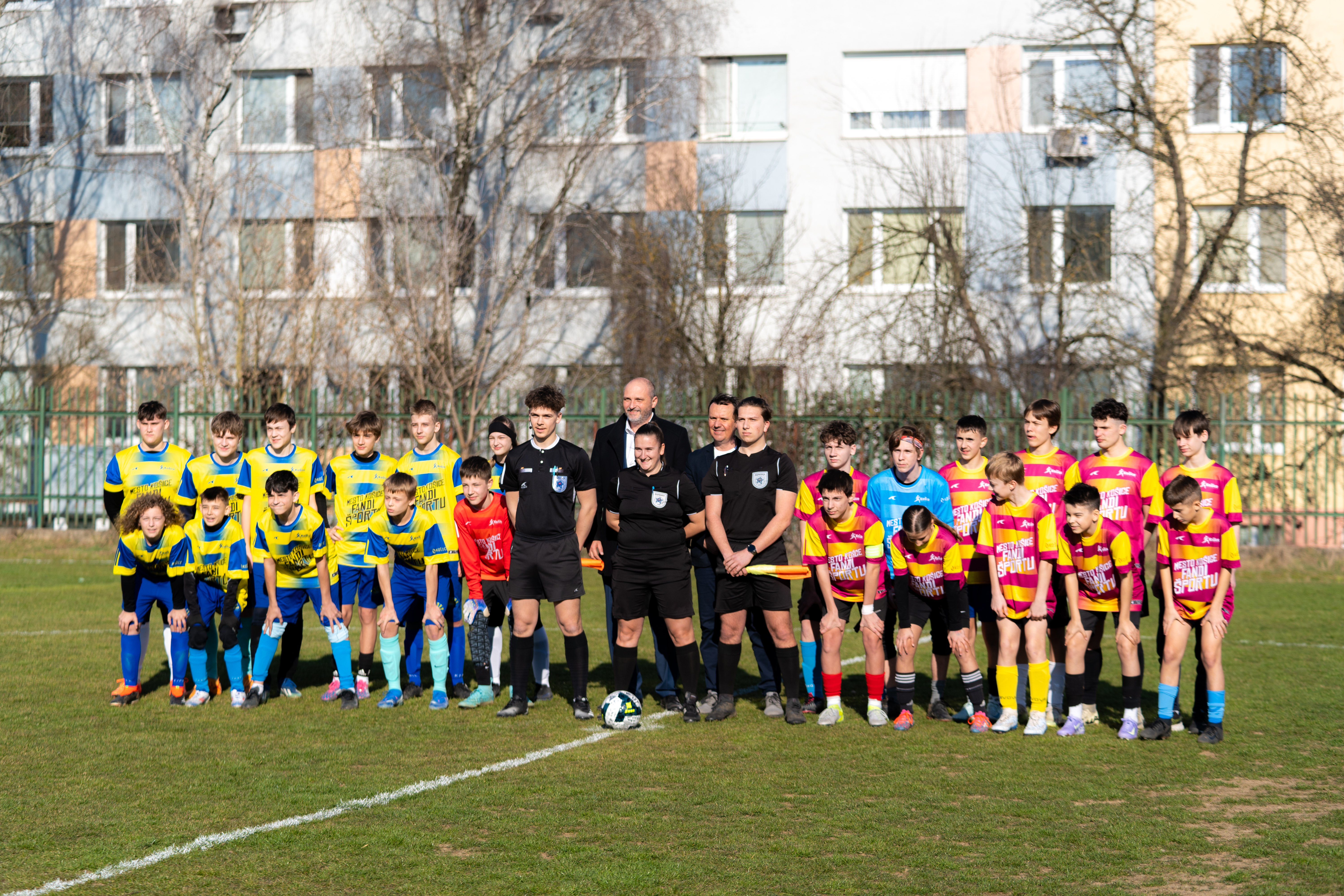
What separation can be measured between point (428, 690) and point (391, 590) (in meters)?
1.04

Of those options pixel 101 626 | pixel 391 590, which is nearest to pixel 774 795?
pixel 391 590

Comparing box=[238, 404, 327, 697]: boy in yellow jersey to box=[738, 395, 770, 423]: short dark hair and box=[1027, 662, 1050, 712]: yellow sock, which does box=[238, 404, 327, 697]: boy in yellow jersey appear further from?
box=[1027, 662, 1050, 712]: yellow sock

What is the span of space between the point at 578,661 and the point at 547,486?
119cm

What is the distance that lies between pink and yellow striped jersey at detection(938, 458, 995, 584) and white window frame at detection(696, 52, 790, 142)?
19498 mm

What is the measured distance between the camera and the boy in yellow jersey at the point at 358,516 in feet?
30.0

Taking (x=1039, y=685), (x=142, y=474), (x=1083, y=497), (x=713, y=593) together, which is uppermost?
(x=142, y=474)

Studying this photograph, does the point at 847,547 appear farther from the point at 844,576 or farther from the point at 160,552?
the point at 160,552

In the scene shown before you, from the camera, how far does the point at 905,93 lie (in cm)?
2653

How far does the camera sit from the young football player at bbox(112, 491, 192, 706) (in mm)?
8883

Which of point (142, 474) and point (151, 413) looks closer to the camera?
point (151, 413)

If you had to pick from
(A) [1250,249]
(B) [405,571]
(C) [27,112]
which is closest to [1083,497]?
(B) [405,571]

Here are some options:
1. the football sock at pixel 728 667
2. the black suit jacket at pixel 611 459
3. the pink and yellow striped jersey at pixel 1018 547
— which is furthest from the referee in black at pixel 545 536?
the pink and yellow striped jersey at pixel 1018 547

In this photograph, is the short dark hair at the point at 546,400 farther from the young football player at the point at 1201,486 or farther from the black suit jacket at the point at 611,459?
the young football player at the point at 1201,486

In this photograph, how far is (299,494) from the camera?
9070 mm
